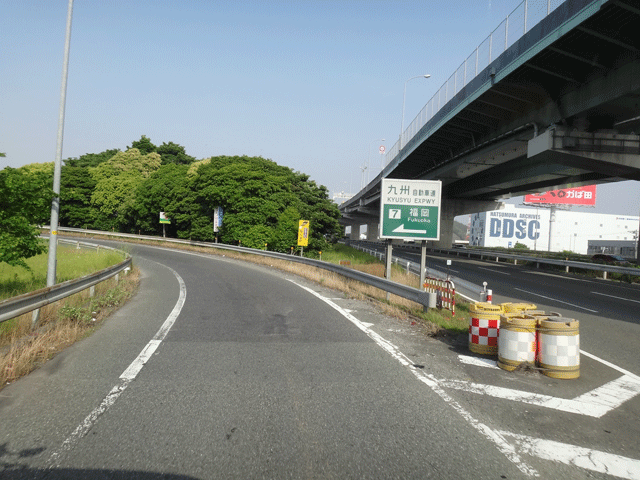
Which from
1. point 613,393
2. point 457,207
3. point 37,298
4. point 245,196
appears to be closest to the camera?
point 613,393

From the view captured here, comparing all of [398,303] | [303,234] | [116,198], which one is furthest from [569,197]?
[398,303]

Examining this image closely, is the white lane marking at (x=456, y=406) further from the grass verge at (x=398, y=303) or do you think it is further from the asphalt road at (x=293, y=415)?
the grass verge at (x=398, y=303)

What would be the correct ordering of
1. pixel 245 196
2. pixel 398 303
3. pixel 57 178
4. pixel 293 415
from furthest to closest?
pixel 245 196
pixel 398 303
pixel 57 178
pixel 293 415

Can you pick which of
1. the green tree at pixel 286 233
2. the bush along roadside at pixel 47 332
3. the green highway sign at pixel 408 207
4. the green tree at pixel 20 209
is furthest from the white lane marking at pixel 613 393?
the green tree at pixel 286 233

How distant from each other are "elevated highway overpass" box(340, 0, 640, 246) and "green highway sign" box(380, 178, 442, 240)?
5.88 meters

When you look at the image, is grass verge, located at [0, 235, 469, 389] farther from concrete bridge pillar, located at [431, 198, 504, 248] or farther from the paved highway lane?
concrete bridge pillar, located at [431, 198, 504, 248]

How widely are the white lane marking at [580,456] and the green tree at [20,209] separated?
31.6ft

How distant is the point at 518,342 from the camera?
6.49m

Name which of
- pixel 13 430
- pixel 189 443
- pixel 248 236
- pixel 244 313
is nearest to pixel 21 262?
pixel 244 313

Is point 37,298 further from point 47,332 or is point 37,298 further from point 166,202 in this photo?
point 166,202

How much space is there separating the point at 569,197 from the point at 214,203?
72.5 m

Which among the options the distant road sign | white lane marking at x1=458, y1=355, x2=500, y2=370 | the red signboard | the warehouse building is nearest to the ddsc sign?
the warehouse building

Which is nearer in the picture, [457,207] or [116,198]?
[457,207]

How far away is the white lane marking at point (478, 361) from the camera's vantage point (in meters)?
6.78
